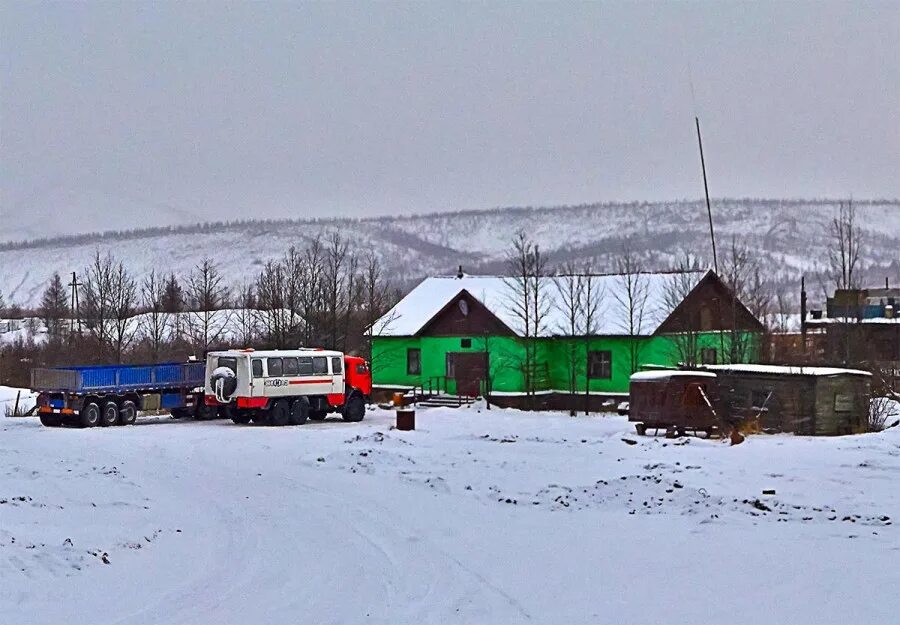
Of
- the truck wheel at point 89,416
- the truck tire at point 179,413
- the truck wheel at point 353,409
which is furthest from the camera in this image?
the truck tire at point 179,413

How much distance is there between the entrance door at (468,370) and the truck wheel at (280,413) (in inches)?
576

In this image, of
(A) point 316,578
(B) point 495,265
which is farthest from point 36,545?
(B) point 495,265

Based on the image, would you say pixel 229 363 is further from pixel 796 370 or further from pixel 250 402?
pixel 796 370

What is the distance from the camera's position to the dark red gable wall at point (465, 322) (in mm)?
48781

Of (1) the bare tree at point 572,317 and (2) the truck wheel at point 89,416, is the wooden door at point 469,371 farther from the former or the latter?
(2) the truck wheel at point 89,416

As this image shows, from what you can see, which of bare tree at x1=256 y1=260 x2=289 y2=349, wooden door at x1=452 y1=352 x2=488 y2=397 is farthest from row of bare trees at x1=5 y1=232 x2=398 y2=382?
wooden door at x1=452 y1=352 x2=488 y2=397

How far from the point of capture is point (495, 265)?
177m

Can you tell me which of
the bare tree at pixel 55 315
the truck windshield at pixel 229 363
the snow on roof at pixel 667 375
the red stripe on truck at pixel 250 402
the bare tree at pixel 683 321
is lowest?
the red stripe on truck at pixel 250 402

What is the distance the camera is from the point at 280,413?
113 feet

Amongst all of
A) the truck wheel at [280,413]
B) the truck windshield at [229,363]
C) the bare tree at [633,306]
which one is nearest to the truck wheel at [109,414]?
the truck windshield at [229,363]

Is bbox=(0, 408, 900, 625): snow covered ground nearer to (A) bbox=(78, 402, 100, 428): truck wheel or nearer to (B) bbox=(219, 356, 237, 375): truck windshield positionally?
(A) bbox=(78, 402, 100, 428): truck wheel

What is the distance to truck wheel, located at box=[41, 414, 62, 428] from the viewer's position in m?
33.9

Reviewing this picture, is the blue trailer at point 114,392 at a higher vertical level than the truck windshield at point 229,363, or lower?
lower

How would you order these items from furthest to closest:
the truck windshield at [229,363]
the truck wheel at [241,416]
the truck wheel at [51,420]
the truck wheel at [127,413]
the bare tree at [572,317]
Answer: the bare tree at [572,317], the truck wheel at [127,413], the truck wheel at [241,416], the truck windshield at [229,363], the truck wheel at [51,420]
